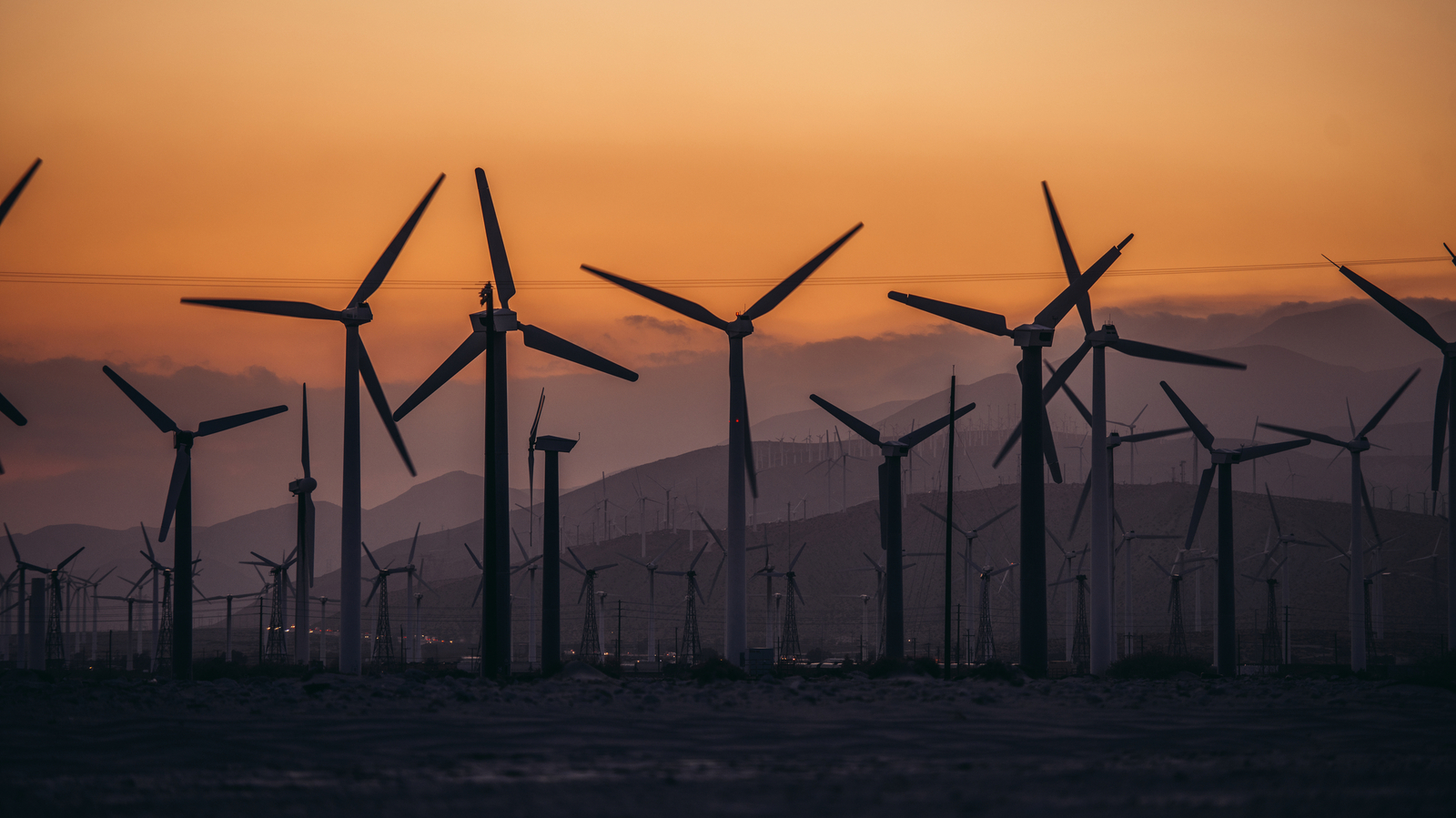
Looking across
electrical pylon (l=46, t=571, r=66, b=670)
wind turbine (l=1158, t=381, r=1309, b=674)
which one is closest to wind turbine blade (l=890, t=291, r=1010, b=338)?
wind turbine (l=1158, t=381, r=1309, b=674)

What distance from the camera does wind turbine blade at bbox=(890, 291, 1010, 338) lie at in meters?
58.7

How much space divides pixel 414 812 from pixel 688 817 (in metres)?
3.93

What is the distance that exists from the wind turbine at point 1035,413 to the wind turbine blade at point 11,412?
3388 centimetres

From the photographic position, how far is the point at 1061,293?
5875 centimetres

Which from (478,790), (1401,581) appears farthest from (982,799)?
(1401,581)

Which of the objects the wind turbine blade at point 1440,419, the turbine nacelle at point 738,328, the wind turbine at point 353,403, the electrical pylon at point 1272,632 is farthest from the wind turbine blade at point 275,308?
the electrical pylon at point 1272,632

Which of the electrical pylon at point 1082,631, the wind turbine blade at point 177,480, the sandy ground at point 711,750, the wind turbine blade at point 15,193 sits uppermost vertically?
the wind turbine blade at point 15,193

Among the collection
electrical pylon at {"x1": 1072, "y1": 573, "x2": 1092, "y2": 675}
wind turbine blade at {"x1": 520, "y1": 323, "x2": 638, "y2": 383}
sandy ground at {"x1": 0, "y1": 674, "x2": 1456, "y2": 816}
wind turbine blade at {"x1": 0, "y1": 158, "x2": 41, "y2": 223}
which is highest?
wind turbine blade at {"x1": 0, "y1": 158, "x2": 41, "y2": 223}

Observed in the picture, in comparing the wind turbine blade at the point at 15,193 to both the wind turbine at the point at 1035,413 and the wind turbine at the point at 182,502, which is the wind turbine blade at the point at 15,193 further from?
the wind turbine at the point at 1035,413

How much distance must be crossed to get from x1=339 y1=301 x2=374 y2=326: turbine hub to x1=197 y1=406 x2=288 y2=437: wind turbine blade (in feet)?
38.2

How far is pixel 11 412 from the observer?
48.4 m

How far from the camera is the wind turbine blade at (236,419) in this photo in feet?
231

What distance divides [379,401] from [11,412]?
15.6m

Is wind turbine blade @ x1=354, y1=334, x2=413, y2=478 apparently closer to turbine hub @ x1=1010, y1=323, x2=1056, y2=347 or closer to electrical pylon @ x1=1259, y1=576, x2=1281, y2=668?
turbine hub @ x1=1010, y1=323, x2=1056, y2=347
